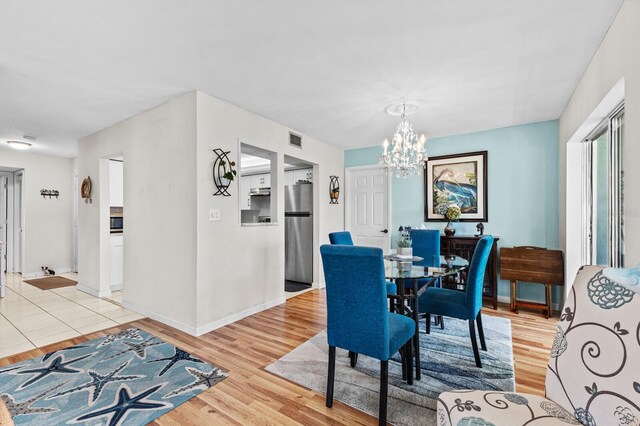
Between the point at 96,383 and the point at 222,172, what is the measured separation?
6.67 ft

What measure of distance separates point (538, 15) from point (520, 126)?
2507 millimetres

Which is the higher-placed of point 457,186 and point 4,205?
point 457,186

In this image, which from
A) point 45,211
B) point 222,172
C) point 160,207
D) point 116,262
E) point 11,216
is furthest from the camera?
point 11,216

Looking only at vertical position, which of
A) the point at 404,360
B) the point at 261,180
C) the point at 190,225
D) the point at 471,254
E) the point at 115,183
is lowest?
the point at 404,360

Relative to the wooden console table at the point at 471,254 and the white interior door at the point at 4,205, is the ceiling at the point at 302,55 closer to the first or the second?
the wooden console table at the point at 471,254

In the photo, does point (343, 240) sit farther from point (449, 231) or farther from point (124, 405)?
point (124, 405)

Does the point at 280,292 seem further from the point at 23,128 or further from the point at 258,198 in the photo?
the point at 23,128

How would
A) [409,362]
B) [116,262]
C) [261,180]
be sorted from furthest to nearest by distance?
[261,180], [116,262], [409,362]

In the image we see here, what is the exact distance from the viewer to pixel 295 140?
430cm

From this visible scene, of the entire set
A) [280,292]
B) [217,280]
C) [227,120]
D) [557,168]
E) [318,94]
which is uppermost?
[318,94]

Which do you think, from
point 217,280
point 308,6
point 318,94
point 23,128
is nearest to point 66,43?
point 308,6

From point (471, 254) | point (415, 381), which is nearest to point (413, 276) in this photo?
point (415, 381)

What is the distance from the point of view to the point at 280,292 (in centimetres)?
404

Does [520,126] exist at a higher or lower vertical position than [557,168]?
higher
